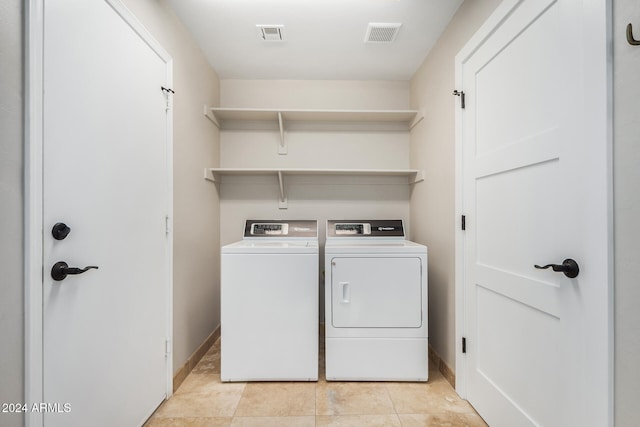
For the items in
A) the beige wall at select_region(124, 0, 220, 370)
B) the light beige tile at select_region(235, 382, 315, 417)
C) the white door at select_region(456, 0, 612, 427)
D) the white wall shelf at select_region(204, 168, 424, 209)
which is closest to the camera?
the white door at select_region(456, 0, 612, 427)

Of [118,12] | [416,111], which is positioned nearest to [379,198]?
[416,111]

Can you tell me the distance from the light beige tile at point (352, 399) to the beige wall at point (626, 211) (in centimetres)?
111

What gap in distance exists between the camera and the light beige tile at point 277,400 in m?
1.64

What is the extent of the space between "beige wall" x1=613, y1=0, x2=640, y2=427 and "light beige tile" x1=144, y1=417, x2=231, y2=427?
163 cm

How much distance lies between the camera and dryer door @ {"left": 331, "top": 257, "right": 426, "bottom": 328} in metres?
1.89

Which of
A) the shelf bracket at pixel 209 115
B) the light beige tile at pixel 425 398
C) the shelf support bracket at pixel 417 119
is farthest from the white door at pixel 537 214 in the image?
the shelf bracket at pixel 209 115

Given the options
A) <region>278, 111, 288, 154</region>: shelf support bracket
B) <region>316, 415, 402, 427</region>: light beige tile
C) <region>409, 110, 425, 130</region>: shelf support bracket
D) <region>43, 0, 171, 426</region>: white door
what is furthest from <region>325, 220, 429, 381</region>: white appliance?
<region>278, 111, 288, 154</region>: shelf support bracket

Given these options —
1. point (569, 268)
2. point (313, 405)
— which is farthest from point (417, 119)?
point (313, 405)

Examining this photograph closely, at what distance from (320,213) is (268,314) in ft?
3.79

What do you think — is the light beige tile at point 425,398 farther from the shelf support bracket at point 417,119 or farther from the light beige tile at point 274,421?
the shelf support bracket at point 417,119

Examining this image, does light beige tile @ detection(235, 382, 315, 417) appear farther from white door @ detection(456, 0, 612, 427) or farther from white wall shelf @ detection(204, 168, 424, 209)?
white wall shelf @ detection(204, 168, 424, 209)

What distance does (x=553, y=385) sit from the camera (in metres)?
1.10

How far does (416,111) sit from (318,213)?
1.24 meters

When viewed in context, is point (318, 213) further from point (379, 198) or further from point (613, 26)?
point (613, 26)
